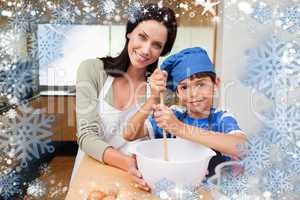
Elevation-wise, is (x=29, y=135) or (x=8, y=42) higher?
(x=8, y=42)

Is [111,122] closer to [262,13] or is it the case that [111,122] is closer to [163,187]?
[163,187]

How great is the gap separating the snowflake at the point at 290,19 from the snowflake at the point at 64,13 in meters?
0.26

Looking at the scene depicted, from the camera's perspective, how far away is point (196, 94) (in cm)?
43

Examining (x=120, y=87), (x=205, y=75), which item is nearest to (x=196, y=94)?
(x=205, y=75)

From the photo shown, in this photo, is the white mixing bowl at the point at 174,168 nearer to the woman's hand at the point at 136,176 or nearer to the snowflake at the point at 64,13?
the woman's hand at the point at 136,176

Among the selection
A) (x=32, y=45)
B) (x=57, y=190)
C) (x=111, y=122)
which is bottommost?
(x=57, y=190)

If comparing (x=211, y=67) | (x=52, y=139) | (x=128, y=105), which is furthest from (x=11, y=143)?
(x=211, y=67)

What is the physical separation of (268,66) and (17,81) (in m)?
0.33

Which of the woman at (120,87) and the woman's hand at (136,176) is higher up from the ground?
the woman at (120,87)

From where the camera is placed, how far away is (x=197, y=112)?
0.46 metres

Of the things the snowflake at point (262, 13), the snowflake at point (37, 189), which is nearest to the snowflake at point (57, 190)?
the snowflake at point (37, 189)

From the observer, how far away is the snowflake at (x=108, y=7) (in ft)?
1.51

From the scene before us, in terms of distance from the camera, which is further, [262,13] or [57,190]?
[57,190]

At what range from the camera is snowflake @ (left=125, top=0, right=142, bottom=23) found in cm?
46
